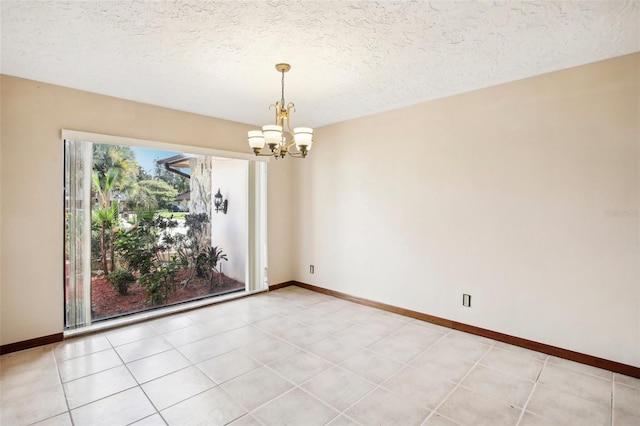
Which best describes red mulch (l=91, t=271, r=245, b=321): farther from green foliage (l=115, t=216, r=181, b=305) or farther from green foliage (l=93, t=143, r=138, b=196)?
green foliage (l=93, t=143, r=138, b=196)

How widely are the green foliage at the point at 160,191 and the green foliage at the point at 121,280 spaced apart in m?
0.99

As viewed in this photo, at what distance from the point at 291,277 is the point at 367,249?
5.47 feet

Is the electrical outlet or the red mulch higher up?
the electrical outlet

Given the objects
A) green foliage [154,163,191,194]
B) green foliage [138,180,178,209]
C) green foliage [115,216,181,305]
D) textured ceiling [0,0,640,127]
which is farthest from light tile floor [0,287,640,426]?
textured ceiling [0,0,640,127]

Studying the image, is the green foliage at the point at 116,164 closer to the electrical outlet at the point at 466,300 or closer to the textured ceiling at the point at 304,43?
the textured ceiling at the point at 304,43

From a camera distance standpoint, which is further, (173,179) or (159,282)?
(173,179)

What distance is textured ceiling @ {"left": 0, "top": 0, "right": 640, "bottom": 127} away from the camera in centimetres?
190

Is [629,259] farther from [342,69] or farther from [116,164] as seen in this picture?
[116,164]

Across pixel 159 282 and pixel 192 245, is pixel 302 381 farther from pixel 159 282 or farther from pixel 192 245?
pixel 192 245

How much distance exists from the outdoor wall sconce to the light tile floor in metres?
2.30

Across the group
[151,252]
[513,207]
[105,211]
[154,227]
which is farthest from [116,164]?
[513,207]

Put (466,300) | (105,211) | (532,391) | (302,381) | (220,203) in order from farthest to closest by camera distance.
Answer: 1. (220,203)
2. (105,211)
3. (466,300)
4. (302,381)
5. (532,391)

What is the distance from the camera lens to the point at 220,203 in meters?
5.28

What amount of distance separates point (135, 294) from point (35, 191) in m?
1.76
